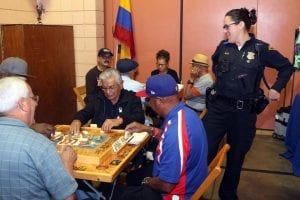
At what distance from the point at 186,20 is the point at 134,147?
313 centimetres

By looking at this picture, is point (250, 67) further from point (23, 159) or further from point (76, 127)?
point (23, 159)

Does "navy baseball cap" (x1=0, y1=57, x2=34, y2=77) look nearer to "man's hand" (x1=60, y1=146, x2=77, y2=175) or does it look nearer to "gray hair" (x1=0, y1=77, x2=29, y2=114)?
"man's hand" (x1=60, y1=146, x2=77, y2=175)

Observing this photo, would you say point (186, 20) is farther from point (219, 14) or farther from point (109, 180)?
point (109, 180)

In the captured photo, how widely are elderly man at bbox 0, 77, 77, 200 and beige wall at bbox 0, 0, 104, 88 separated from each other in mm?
3521

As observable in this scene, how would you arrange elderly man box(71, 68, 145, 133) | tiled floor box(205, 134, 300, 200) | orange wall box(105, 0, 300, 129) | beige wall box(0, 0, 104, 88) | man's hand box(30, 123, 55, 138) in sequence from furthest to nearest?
beige wall box(0, 0, 104, 88) < orange wall box(105, 0, 300, 129) < tiled floor box(205, 134, 300, 200) < elderly man box(71, 68, 145, 133) < man's hand box(30, 123, 55, 138)

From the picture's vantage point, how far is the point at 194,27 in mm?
4836

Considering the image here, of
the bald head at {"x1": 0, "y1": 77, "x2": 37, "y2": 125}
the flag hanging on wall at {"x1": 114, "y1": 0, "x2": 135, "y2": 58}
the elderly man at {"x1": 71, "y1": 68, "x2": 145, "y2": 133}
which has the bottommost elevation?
the elderly man at {"x1": 71, "y1": 68, "x2": 145, "y2": 133}

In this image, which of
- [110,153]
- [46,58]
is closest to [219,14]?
[46,58]

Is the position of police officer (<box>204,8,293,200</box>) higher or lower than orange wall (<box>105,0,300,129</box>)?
lower

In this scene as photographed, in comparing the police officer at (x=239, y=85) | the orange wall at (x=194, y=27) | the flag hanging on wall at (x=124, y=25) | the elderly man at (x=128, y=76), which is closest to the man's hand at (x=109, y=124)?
the police officer at (x=239, y=85)

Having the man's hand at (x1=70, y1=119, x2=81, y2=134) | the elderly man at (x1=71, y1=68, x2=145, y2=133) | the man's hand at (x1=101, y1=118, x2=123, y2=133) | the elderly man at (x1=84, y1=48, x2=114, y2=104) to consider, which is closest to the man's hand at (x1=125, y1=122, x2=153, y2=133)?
the man's hand at (x1=101, y1=118, x2=123, y2=133)

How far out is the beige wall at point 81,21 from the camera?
15.8 feet

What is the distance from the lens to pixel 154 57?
5098mm

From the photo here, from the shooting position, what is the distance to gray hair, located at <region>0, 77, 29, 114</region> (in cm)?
143
